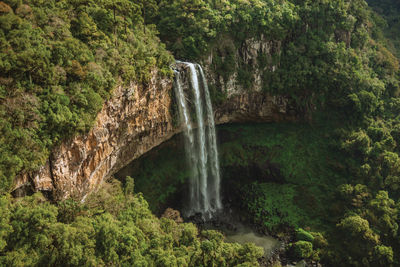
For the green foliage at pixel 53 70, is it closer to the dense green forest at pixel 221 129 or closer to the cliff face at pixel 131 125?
the dense green forest at pixel 221 129

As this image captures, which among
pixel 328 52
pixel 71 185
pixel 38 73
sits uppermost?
pixel 328 52

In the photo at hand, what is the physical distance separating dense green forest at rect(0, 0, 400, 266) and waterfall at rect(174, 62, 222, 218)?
5.34 ft

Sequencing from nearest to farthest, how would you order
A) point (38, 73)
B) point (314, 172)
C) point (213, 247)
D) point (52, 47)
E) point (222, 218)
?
point (38, 73)
point (52, 47)
point (213, 247)
point (222, 218)
point (314, 172)

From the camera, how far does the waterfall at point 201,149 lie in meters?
25.2

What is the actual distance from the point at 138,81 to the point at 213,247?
11020 mm

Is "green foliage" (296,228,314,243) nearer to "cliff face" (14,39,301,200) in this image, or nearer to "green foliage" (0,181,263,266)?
"green foliage" (0,181,263,266)

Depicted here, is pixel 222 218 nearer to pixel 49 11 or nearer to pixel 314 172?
pixel 314 172

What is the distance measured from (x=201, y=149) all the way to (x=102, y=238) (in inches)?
534

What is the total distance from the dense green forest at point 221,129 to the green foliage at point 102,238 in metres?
0.06

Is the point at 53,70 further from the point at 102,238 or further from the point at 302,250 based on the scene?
the point at 302,250

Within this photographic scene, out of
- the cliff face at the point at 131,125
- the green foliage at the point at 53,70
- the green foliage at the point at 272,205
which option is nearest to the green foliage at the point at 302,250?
the green foliage at the point at 272,205

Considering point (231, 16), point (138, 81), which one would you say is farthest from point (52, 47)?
point (231, 16)

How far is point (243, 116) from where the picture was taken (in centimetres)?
3158

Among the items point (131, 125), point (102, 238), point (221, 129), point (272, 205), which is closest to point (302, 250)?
point (272, 205)
